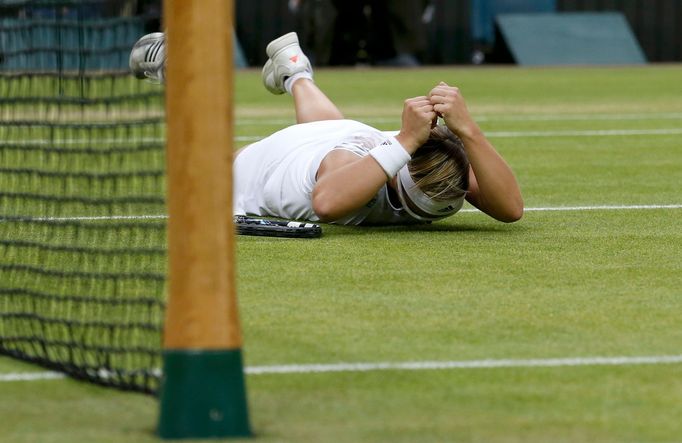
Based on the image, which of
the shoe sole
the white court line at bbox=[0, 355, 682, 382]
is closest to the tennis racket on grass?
the shoe sole

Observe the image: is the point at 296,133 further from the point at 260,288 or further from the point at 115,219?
the point at 260,288

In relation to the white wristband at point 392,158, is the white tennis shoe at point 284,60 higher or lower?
higher

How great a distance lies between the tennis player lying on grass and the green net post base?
2.75 meters

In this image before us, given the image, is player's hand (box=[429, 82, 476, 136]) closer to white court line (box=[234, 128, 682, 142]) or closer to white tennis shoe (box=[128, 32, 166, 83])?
white tennis shoe (box=[128, 32, 166, 83])

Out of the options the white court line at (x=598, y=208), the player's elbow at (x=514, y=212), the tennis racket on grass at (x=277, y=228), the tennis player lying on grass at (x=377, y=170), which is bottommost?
the white court line at (x=598, y=208)

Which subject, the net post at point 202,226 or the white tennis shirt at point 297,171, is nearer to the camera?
the net post at point 202,226

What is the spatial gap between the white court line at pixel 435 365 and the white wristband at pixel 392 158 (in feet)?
6.44

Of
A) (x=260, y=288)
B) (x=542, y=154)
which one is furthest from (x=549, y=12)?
(x=260, y=288)

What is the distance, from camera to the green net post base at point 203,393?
311cm

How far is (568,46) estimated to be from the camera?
22.7 m

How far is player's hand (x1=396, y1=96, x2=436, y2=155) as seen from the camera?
Result: 5859 millimetres

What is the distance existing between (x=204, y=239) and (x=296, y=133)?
3713mm

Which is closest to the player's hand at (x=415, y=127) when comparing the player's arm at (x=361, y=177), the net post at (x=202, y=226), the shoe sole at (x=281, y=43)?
the player's arm at (x=361, y=177)

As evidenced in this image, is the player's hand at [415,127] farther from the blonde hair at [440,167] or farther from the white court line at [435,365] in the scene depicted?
the white court line at [435,365]
